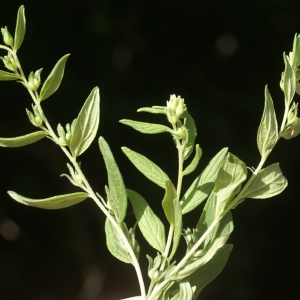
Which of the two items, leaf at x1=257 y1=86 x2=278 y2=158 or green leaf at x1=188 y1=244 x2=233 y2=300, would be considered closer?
leaf at x1=257 y1=86 x2=278 y2=158

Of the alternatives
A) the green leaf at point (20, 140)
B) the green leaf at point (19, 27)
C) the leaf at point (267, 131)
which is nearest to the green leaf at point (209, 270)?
the leaf at point (267, 131)

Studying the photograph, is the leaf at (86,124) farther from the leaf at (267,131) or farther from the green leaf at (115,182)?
Answer: the leaf at (267,131)

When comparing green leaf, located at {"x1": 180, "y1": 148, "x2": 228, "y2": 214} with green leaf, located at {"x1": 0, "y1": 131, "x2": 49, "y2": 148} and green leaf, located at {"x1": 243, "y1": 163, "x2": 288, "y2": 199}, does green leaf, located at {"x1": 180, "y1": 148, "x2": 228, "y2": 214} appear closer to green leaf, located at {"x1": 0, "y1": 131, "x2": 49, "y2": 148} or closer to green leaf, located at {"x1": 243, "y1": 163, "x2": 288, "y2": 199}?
green leaf, located at {"x1": 243, "y1": 163, "x2": 288, "y2": 199}

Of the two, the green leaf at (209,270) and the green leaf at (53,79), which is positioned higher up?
the green leaf at (53,79)

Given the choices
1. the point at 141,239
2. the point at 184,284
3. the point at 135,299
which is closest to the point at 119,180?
the point at 184,284

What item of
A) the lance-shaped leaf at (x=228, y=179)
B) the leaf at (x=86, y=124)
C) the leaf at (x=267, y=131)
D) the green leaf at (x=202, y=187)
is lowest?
the green leaf at (x=202, y=187)

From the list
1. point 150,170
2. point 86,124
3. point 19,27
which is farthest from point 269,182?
point 19,27

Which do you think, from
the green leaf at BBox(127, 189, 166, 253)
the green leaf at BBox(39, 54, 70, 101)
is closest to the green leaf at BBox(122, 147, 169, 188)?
the green leaf at BBox(127, 189, 166, 253)
